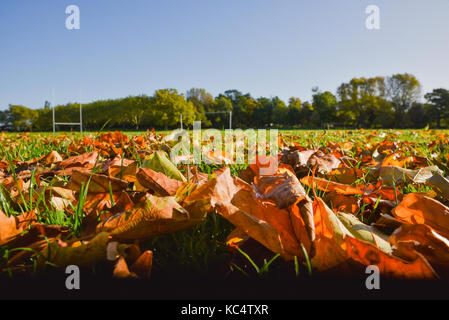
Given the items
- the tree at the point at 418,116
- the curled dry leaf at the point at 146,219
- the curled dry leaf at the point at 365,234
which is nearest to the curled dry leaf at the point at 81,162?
the curled dry leaf at the point at 146,219

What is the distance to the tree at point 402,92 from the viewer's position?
5072cm

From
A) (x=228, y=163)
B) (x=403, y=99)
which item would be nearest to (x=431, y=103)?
(x=403, y=99)

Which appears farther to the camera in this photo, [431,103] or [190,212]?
[431,103]

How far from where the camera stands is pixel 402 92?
5219 centimetres

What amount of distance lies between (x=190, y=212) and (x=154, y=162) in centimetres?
50

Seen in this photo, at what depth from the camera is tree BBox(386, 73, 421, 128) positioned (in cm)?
5072

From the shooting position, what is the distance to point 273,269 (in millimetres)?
666

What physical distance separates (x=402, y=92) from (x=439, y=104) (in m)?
7.36

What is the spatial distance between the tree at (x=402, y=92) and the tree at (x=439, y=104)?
432cm

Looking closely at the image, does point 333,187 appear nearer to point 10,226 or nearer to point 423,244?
point 423,244

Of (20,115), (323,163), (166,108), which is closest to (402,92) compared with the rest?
(166,108)

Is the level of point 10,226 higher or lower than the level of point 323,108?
lower
